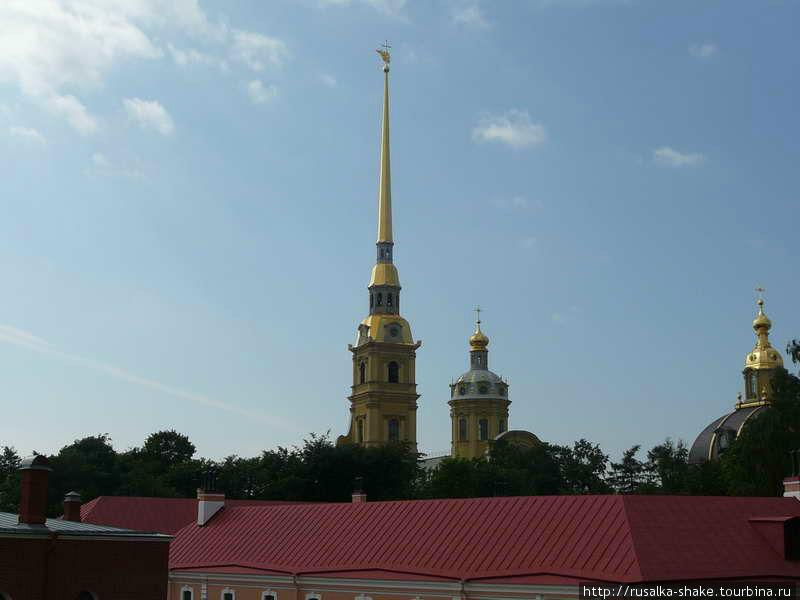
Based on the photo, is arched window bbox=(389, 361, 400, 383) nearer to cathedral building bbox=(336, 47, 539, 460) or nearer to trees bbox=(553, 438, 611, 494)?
cathedral building bbox=(336, 47, 539, 460)

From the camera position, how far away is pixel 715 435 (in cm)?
9906

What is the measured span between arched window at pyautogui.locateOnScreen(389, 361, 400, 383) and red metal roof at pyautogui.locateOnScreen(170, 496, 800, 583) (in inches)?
3267

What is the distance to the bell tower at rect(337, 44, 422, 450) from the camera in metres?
129

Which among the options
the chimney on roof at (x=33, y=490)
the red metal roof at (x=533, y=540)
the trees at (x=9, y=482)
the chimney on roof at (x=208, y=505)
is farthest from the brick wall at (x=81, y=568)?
the trees at (x=9, y=482)

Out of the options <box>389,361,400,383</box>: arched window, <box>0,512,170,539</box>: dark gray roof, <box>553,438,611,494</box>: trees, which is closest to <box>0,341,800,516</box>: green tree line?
<box>553,438,611,494</box>: trees

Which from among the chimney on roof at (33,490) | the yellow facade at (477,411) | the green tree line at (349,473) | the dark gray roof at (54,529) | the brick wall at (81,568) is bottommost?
the brick wall at (81,568)

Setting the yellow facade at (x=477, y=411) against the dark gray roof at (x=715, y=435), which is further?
the yellow facade at (x=477, y=411)

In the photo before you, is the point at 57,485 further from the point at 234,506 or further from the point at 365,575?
the point at 365,575

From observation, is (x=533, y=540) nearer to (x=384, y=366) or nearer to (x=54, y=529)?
(x=54, y=529)

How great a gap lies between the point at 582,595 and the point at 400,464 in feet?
204

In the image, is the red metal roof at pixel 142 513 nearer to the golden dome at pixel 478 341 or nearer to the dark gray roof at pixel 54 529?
the dark gray roof at pixel 54 529

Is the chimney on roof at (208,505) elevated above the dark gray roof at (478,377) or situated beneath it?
situated beneath

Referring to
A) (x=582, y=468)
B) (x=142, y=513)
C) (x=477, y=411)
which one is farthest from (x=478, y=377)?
(x=142, y=513)

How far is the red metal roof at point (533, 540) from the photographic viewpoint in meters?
33.3
